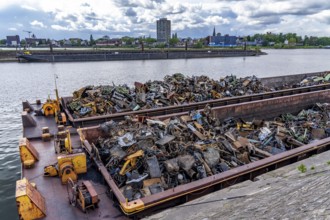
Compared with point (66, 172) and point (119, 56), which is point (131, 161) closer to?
point (66, 172)

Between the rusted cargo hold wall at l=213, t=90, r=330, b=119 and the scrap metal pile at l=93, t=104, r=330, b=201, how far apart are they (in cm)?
128

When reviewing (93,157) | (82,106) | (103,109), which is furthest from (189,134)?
(82,106)

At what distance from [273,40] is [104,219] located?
16019cm

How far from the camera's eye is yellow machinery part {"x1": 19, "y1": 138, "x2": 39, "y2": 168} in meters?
4.86

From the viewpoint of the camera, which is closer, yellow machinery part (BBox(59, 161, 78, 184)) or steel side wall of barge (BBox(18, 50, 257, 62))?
yellow machinery part (BBox(59, 161, 78, 184))

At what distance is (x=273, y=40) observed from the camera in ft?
467

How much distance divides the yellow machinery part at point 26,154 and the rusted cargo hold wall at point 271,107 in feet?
18.8

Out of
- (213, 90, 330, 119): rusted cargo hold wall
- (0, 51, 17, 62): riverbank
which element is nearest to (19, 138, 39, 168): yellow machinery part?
(213, 90, 330, 119): rusted cargo hold wall

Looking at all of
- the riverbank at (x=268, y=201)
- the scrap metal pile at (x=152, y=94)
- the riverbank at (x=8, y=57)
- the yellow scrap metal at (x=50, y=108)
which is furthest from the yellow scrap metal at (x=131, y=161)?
the riverbank at (x=8, y=57)

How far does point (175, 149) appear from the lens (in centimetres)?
531

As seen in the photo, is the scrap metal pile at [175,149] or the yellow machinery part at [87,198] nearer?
the yellow machinery part at [87,198]

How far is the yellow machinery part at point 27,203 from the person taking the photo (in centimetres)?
327

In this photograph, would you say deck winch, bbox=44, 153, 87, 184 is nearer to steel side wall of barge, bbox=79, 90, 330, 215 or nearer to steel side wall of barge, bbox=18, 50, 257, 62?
steel side wall of barge, bbox=79, 90, 330, 215

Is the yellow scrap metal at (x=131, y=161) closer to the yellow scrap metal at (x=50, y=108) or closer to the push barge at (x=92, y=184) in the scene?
the push barge at (x=92, y=184)
